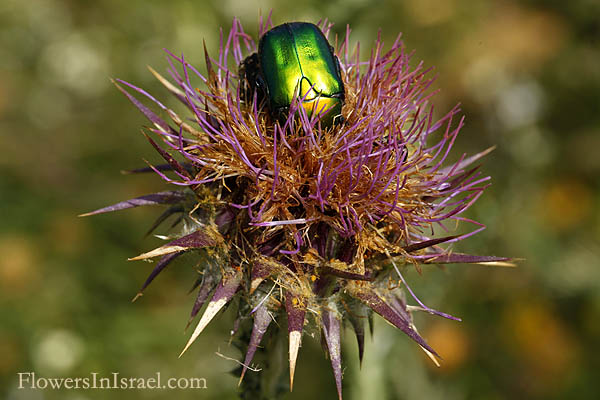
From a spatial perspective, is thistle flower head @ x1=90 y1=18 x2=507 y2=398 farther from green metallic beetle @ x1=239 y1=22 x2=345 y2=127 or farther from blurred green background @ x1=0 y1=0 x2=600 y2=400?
blurred green background @ x1=0 y1=0 x2=600 y2=400

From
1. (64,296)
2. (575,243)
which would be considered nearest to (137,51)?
(64,296)

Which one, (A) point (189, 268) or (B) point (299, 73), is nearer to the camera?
(B) point (299, 73)

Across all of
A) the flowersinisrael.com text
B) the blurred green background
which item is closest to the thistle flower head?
the blurred green background

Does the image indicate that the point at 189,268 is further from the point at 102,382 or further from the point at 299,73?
the point at 299,73

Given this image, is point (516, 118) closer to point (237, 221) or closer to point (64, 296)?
point (237, 221)

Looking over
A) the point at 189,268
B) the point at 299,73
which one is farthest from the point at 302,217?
the point at 189,268

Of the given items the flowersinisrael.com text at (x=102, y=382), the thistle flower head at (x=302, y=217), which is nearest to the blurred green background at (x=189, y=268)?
the flowersinisrael.com text at (x=102, y=382)
